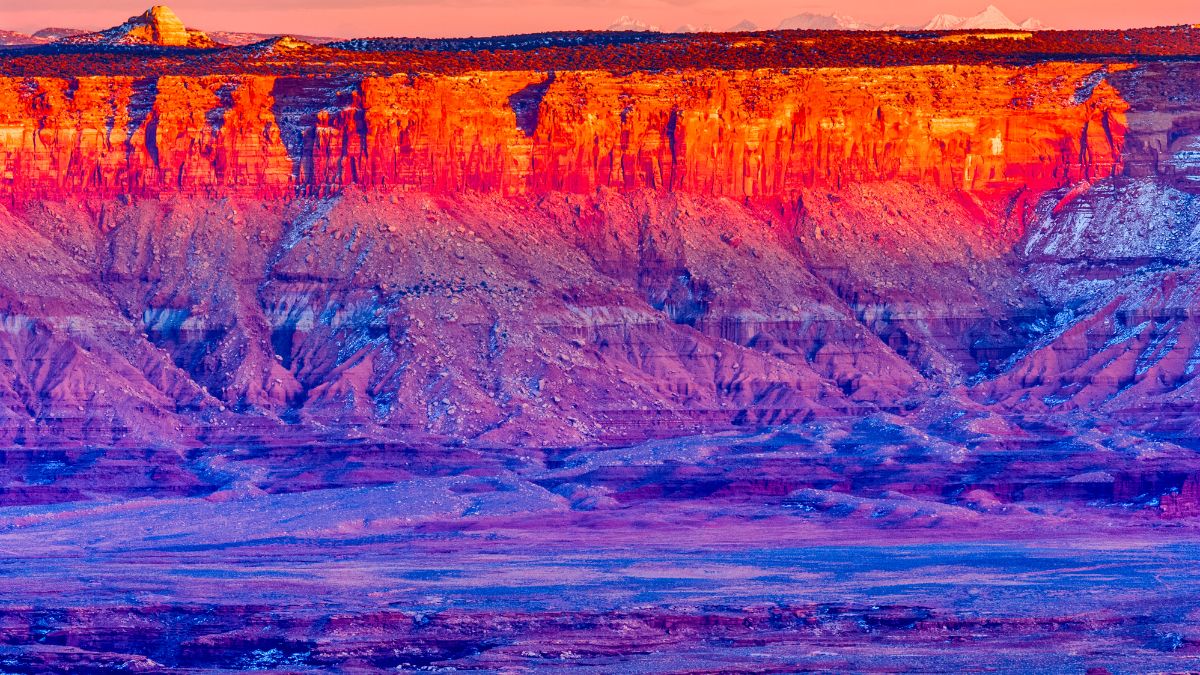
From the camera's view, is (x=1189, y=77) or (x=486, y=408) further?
(x=1189, y=77)

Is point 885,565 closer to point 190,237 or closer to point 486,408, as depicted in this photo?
point 486,408

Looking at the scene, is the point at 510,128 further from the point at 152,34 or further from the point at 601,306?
the point at 152,34

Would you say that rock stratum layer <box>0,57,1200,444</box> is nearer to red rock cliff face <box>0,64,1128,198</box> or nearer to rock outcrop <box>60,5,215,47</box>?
red rock cliff face <box>0,64,1128,198</box>

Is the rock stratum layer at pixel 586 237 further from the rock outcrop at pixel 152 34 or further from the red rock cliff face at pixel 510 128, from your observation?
the rock outcrop at pixel 152 34

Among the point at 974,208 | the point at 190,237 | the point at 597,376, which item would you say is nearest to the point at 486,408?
the point at 597,376

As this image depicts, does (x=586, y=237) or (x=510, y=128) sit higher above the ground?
(x=510, y=128)

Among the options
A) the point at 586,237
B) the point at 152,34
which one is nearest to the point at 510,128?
→ the point at 586,237

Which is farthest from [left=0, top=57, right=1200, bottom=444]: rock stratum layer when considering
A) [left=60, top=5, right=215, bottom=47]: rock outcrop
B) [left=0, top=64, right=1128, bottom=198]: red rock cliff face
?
[left=60, top=5, right=215, bottom=47]: rock outcrop
